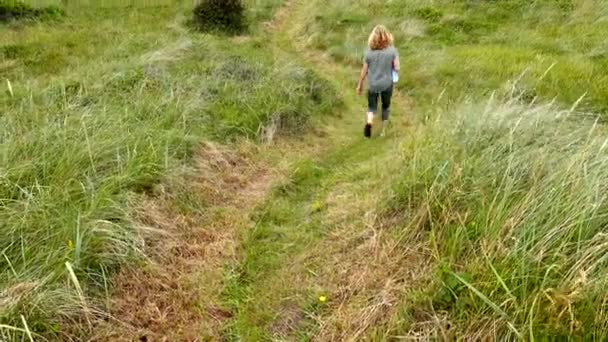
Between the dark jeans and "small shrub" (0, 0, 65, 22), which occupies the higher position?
"small shrub" (0, 0, 65, 22)

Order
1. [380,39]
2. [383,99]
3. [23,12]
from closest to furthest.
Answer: [380,39]
[383,99]
[23,12]

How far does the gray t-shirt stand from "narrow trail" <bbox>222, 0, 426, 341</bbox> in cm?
183

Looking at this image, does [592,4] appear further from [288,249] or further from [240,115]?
[288,249]

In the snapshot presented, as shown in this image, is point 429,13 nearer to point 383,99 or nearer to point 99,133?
point 383,99

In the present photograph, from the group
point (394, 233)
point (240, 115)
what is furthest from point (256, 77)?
point (394, 233)

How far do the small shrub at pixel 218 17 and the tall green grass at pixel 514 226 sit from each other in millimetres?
12380

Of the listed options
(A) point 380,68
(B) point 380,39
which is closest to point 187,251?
(A) point 380,68

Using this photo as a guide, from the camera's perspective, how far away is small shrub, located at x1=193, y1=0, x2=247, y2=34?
16797 mm

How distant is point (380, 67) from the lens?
366 inches

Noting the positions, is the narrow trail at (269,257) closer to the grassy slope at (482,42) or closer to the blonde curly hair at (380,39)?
the blonde curly hair at (380,39)

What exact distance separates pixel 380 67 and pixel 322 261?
4.94m

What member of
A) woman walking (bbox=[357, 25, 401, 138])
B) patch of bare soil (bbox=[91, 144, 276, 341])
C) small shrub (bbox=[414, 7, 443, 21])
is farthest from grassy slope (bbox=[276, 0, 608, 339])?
small shrub (bbox=[414, 7, 443, 21])

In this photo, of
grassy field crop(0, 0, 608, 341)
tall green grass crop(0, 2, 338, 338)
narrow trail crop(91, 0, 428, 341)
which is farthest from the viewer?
narrow trail crop(91, 0, 428, 341)

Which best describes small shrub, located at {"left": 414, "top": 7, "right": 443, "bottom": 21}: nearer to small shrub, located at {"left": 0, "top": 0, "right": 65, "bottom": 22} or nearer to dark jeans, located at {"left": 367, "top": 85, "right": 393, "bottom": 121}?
dark jeans, located at {"left": 367, "top": 85, "right": 393, "bottom": 121}
